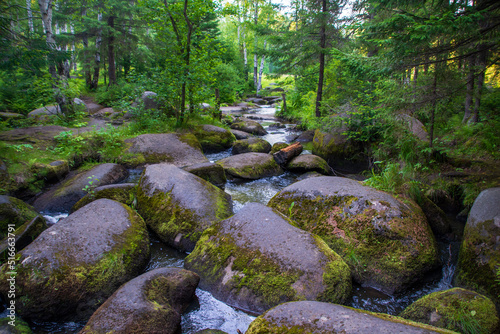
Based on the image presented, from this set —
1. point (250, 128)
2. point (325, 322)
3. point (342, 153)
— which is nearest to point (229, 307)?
point (325, 322)

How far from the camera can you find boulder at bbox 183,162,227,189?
21.2 feet

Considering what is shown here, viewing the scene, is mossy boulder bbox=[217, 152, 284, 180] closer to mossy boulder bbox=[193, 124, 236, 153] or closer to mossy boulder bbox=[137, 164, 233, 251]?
mossy boulder bbox=[137, 164, 233, 251]

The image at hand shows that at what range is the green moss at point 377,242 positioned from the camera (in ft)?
11.3

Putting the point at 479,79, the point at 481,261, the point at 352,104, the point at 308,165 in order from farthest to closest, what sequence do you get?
the point at 352,104 → the point at 308,165 → the point at 479,79 → the point at 481,261

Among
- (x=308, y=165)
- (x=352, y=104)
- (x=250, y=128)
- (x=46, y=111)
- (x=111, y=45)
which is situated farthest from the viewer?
(x=111, y=45)

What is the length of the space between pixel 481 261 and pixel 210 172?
5.19 m

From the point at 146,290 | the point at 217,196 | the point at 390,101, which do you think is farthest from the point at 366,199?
the point at 146,290

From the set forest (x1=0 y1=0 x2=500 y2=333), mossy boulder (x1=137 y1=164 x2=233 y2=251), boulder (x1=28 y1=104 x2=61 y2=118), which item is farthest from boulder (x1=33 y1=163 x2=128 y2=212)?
boulder (x1=28 y1=104 x2=61 y2=118)

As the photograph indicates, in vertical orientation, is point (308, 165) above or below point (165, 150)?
below

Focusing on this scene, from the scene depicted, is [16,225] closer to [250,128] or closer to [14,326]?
[14,326]

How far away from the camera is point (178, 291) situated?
298cm

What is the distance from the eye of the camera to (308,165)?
7.82 metres

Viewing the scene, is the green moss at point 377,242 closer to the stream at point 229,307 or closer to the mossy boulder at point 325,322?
the stream at point 229,307

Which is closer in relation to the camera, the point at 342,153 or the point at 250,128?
the point at 342,153
